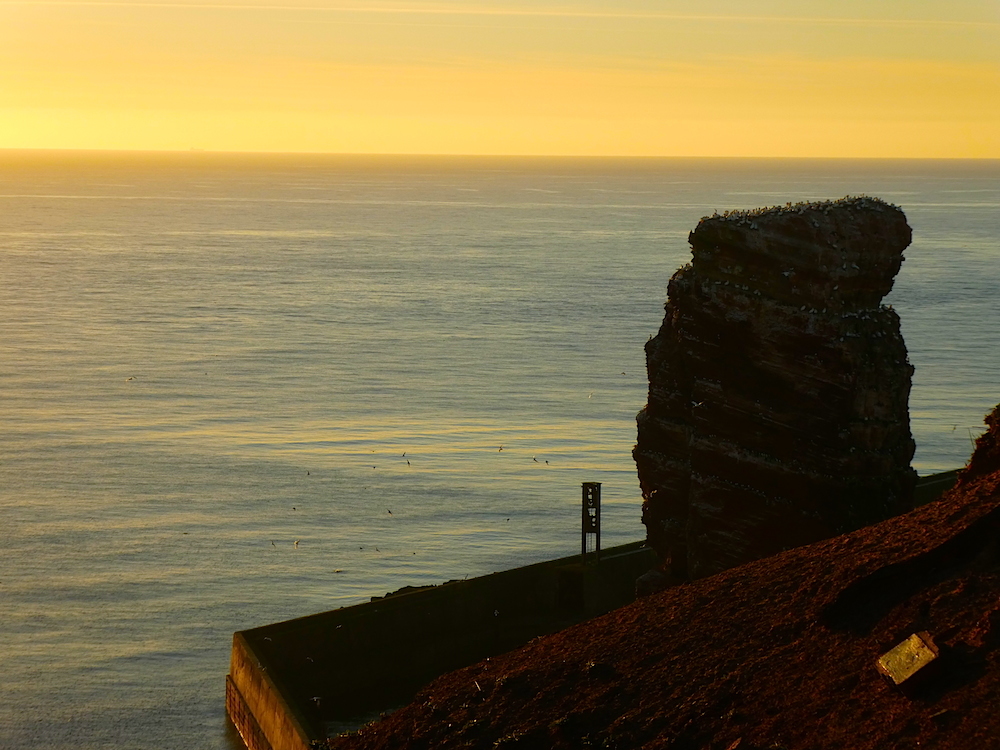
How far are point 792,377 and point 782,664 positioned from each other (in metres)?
9.63

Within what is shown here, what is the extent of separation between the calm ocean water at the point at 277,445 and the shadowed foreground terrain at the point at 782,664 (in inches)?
442

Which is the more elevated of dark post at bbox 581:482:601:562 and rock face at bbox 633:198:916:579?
rock face at bbox 633:198:916:579

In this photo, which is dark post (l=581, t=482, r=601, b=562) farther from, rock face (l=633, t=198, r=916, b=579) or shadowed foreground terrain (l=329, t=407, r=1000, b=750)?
shadowed foreground terrain (l=329, t=407, r=1000, b=750)

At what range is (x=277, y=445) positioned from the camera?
5847cm

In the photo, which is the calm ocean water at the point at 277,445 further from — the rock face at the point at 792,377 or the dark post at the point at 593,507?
the rock face at the point at 792,377

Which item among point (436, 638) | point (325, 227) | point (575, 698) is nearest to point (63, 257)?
point (325, 227)

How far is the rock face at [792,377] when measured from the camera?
28578 millimetres

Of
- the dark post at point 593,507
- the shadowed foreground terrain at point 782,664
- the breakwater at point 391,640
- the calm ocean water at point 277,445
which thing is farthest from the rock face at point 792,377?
the calm ocean water at point 277,445

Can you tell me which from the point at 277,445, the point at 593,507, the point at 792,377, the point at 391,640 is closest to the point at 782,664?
the point at 792,377

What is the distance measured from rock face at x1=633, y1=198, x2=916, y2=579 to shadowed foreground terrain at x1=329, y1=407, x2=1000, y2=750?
3.53 meters

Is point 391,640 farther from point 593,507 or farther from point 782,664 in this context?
point 782,664

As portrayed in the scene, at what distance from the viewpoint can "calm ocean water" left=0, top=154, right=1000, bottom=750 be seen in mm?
37562

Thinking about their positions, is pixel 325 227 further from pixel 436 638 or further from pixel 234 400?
pixel 436 638

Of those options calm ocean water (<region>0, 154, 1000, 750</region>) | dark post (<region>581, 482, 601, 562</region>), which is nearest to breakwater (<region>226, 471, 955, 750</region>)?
dark post (<region>581, 482, 601, 562</region>)
